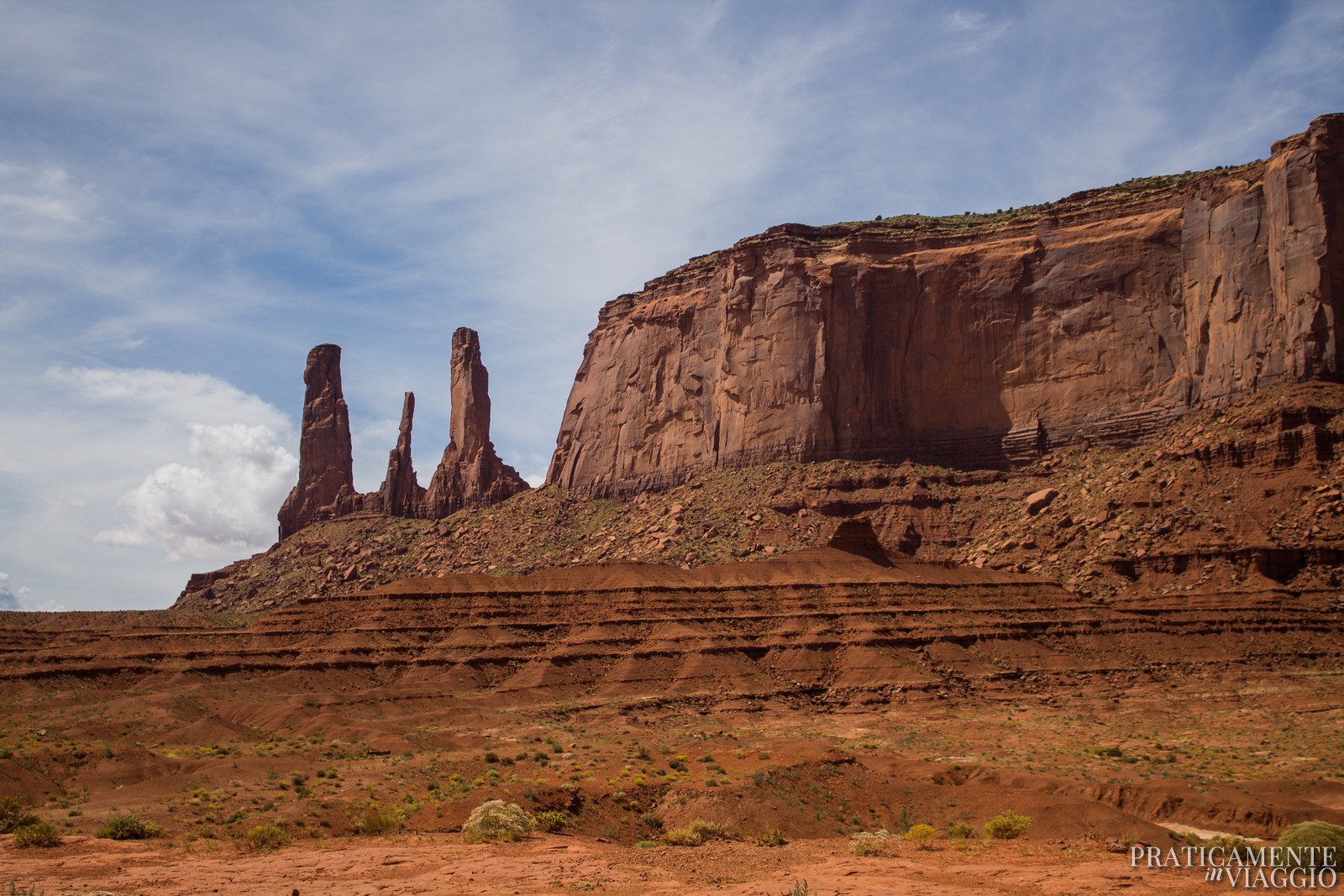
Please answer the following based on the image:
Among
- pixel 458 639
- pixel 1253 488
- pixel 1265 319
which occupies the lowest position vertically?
pixel 458 639

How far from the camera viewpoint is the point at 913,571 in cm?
7419

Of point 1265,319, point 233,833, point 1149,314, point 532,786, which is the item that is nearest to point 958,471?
point 1149,314

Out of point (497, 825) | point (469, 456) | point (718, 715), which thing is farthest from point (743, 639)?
point (469, 456)

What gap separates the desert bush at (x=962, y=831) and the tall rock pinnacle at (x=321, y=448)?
11934 cm

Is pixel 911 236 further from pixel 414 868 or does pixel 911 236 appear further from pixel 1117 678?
pixel 414 868

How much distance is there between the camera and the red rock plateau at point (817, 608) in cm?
3033

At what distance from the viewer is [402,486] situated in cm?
13450

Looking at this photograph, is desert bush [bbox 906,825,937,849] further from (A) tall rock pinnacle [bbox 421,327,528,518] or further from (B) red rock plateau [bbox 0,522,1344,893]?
(A) tall rock pinnacle [bbox 421,327,528,518]

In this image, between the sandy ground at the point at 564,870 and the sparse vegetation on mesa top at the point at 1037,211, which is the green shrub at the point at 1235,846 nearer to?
the sandy ground at the point at 564,870

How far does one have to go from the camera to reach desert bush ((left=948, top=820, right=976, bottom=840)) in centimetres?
2922

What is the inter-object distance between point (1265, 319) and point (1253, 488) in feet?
64.6

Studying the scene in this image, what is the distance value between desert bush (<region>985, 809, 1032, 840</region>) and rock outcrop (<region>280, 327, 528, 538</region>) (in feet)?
332

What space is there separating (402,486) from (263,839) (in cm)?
10989

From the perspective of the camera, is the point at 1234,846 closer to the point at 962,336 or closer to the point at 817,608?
the point at 817,608
